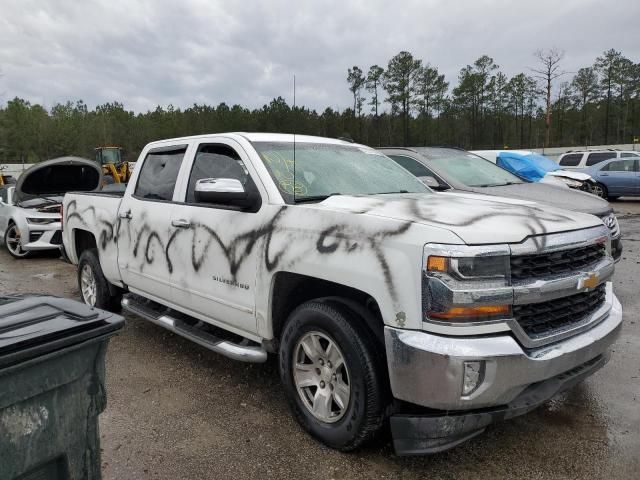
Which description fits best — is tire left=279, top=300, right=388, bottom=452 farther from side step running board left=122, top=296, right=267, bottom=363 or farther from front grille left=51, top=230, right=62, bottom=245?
front grille left=51, top=230, right=62, bottom=245

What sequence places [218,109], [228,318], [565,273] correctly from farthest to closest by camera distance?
[218,109] < [228,318] < [565,273]

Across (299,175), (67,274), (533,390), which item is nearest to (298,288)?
(299,175)

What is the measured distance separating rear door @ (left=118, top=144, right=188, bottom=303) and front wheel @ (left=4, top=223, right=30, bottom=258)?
6006 mm

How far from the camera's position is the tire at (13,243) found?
9.36 m

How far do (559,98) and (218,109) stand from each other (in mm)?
42785

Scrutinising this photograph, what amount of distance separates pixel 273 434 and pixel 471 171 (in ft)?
17.5

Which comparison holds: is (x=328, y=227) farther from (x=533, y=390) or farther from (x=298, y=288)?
(x=533, y=390)

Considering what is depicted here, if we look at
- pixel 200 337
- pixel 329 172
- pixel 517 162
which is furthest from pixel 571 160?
pixel 200 337

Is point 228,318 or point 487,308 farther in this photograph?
point 228,318

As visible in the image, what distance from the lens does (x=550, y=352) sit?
243cm

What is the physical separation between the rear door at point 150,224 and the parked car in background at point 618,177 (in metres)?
16.8

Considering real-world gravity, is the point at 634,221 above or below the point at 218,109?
below

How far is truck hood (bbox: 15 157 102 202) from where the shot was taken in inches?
357

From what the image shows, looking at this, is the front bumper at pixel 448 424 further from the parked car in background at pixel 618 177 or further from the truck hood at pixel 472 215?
the parked car in background at pixel 618 177
